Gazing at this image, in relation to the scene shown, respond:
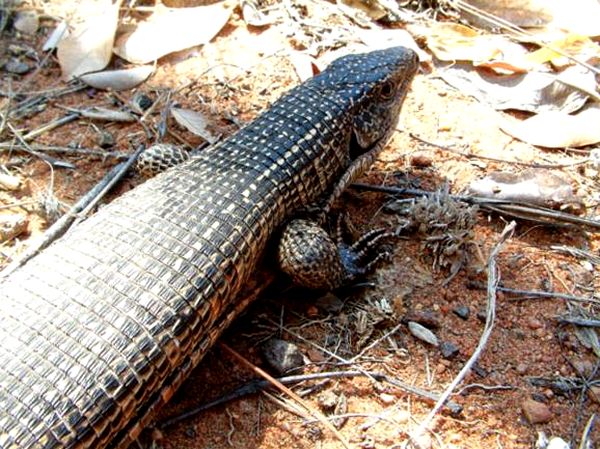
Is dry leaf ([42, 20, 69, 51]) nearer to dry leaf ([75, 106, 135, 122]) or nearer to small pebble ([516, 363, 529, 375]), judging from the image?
dry leaf ([75, 106, 135, 122])

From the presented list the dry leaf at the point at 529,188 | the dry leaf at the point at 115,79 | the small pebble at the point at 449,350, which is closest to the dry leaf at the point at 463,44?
the dry leaf at the point at 529,188

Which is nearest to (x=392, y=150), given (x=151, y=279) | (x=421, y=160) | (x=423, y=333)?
(x=421, y=160)

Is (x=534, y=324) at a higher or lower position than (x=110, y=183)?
lower

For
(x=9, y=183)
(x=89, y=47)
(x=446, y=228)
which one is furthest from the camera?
(x=89, y=47)

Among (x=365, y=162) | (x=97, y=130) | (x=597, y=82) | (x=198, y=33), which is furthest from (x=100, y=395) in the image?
(x=597, y=82)

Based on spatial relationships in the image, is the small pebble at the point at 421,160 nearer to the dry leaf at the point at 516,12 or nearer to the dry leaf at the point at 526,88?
the dry leaf at the point at 526,88

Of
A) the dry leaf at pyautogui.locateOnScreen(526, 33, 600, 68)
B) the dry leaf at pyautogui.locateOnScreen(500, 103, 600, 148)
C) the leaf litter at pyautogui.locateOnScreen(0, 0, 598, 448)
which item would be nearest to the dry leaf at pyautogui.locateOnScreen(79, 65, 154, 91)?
the leaf litter at pyautogui.locateOnScreen(0, 0, 598, 448)

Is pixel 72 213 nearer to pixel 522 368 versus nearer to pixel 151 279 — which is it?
pixel 151 279
